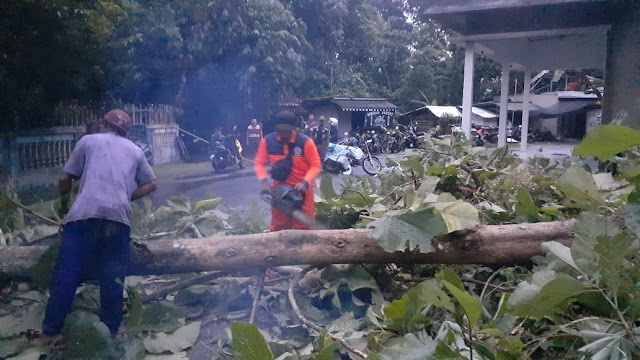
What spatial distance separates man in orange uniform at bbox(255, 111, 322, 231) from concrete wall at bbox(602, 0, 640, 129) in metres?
3.77

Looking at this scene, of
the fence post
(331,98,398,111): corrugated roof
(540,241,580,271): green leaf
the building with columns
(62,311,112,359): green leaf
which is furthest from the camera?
(331,98,398,111): corrugated roof

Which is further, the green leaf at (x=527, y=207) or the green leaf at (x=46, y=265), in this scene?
the green leaf at (x=527, y=207)

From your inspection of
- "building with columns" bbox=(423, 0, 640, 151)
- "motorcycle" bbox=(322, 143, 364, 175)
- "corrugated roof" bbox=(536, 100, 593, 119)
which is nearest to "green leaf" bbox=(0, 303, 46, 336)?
"building with columns" bbox=(423, 0, 640, 151)

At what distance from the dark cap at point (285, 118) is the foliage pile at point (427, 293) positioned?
0.56 metres

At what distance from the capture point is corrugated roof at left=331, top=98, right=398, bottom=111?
21.0m

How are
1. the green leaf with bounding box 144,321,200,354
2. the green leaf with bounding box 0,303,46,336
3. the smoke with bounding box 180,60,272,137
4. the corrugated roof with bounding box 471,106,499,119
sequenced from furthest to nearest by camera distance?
the corrugated roof with bounding box 471,106,499,119 < the smoke with bounding box 180,60,272,137 < the green leaf with bounding box 0,303,46,336 < the green leaf with bounding box 144,321,200,354

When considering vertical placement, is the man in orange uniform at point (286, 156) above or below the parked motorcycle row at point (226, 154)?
above

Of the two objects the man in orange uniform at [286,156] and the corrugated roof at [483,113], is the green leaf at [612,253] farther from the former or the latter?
the corrugated roof at [483,113]

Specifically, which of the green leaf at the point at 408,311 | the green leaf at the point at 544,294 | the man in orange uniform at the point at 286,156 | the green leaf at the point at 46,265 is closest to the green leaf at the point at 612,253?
the green leaf at the point at 544,294

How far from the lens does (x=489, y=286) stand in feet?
9.93

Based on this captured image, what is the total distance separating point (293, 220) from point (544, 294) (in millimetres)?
2563

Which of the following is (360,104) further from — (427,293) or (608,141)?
(608,141)

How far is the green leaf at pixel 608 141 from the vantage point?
1884mm

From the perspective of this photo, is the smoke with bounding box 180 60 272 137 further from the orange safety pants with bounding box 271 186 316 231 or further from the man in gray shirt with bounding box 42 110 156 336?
the man in gray shirt with bounding box 42 110 156 336
